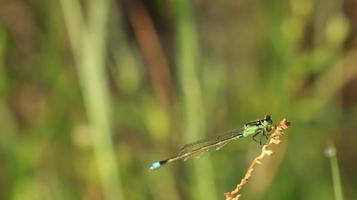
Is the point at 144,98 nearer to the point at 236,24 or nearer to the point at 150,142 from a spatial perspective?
the point at 150,142

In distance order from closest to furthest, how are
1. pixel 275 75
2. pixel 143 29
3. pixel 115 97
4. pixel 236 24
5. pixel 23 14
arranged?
pixel 275 75 < pixel 143 29 < pixel 115 97 < pixel 23 14 < pixel 236 24

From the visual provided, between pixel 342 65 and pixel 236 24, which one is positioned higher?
pixel 236 24

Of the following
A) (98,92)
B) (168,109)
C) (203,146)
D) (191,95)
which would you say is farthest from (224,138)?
(168,109)

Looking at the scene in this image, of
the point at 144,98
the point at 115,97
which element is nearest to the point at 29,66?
the point at 115,97

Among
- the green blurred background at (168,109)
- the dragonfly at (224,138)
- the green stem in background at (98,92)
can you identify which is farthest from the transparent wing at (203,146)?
the green blurred background at (168,109)

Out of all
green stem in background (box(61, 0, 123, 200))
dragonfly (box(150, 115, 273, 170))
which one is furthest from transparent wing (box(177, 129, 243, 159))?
green stem in background (box(61, 0, 123, 200))

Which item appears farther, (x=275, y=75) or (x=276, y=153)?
(x=275, y=75)

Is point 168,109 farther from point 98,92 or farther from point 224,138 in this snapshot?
point 224,138

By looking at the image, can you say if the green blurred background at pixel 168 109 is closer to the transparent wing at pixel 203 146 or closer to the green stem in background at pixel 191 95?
the green stem in background at pixel 191 95
